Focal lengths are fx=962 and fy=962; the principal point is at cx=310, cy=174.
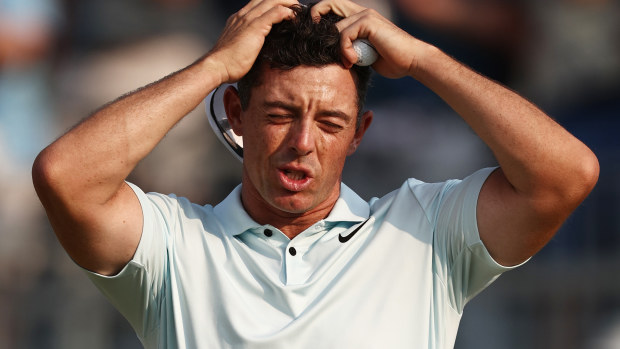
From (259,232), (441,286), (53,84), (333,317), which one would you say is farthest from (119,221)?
(53,84)

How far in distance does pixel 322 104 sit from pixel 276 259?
51cm

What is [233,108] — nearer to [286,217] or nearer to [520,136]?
[286,217]

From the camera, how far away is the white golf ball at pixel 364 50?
10.1 ft

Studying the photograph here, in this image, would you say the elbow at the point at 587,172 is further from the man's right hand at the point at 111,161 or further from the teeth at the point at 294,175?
the man's right hand at the point at 111,161

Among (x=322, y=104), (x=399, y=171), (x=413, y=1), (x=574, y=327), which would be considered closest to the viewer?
(x=322, y=104)

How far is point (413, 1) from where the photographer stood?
764 cm

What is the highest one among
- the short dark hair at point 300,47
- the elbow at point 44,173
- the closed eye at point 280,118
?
the short dark hair at point 300,47

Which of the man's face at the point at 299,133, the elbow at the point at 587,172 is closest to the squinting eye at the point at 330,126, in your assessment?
the man's face at the point at 299,133

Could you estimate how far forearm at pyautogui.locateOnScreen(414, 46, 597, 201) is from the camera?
2814 mm

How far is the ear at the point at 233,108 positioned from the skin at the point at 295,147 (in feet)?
0.51

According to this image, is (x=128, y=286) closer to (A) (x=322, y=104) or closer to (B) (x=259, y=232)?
(B) (x=259, y=232)

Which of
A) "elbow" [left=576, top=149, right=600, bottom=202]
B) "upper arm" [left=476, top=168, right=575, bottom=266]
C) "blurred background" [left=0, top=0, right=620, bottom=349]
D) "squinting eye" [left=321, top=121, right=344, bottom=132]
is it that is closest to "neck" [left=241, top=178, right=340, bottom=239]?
"squinting eye" [left=321, top=121, right=344, bottom=132]

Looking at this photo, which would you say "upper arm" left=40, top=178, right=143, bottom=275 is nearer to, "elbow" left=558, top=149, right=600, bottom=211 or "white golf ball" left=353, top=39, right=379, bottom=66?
"white golf ball" left=353, top=39, right=379, bottom=66

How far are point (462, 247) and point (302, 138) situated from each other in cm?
60
